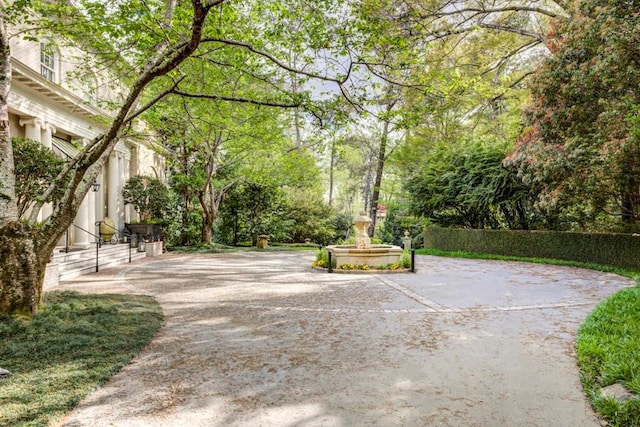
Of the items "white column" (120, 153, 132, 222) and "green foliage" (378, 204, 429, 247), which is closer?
"white column" (120, 153, 132, 222)

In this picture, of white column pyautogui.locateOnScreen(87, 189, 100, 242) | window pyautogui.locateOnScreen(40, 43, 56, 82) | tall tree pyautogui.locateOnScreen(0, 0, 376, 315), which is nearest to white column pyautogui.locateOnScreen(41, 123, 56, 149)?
window pyautogui.locateOnScreen(40, 43, 56, 82)

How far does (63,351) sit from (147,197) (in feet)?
52.5

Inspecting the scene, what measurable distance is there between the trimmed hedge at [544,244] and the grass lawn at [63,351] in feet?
44.7

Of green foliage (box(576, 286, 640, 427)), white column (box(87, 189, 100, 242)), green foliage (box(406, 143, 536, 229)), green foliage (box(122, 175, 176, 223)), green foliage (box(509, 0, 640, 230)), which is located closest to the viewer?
green foliage (box(576, 286, 640, 427))

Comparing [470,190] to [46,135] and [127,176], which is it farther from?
[127,176]

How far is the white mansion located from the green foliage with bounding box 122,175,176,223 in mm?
600

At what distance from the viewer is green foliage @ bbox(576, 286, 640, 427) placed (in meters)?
3.16

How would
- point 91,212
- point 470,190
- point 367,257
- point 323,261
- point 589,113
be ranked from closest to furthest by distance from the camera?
point 589,113
point 367,257
point 323,261
point 91,212
point 470,190

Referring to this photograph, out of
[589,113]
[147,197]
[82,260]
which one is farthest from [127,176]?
[589,113]

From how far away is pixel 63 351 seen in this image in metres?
4.49

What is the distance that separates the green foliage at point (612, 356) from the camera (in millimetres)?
3164

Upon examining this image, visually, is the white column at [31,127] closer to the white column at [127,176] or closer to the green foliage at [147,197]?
the green foliage at [147,197]

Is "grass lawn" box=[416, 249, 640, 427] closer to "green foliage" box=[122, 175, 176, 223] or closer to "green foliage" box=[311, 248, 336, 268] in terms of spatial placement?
"green foliage" box=[311, 248, 336, 268]

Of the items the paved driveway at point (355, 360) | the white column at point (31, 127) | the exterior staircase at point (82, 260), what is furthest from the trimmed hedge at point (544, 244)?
the white column at point (31, 127)
